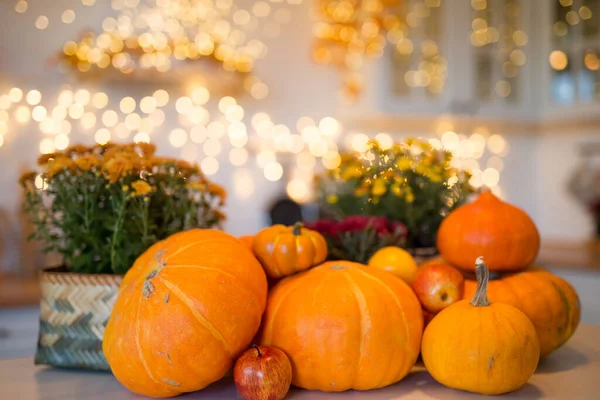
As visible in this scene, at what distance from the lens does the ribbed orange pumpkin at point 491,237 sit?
32.6 inches

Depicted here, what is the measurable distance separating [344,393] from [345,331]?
84 mm

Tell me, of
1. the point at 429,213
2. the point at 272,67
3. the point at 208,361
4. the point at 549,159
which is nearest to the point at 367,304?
the point at 208,361

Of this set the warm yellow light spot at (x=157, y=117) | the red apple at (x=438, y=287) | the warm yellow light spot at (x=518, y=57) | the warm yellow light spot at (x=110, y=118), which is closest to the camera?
the red apple at (x=438, y=287)

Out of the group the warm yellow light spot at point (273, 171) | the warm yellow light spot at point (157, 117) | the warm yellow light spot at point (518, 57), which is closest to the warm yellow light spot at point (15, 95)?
the warm yellow light spot at point (157, 117)

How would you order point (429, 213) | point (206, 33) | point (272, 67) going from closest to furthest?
1. point (429, 213)
2. point (206, 33)
3. point (272, 67)

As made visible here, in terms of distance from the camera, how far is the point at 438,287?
2.48ft

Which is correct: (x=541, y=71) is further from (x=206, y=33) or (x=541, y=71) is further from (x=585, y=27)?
(x=206, y=33)

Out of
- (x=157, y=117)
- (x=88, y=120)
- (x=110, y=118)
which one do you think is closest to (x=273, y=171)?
(x=157, y=117)

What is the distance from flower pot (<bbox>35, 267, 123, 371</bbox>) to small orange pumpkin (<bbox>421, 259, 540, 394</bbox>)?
449 millimetres

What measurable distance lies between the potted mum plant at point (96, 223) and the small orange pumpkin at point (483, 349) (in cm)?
42

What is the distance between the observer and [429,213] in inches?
47.3

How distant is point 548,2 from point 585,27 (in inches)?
12.3

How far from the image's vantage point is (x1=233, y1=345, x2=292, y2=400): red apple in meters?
0.62

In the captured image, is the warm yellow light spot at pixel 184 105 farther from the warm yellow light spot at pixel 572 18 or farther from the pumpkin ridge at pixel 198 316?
the pumpkin ridge at pixel 198 316
